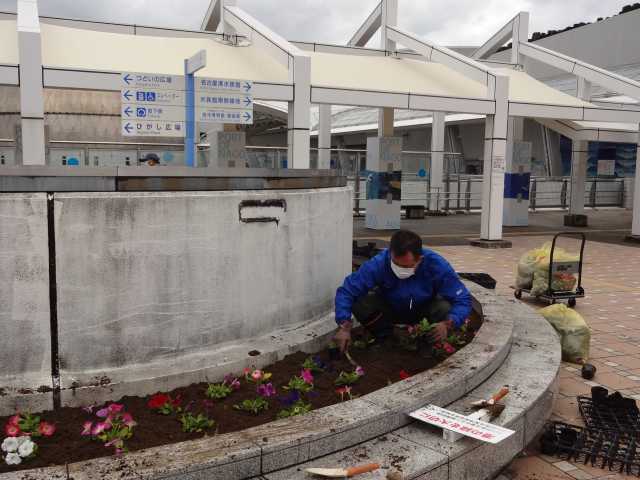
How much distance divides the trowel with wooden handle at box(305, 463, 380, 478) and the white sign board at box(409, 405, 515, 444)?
52 centimetres

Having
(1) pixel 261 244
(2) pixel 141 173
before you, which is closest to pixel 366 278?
(1) pixel 261 244

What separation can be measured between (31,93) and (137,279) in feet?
23.7

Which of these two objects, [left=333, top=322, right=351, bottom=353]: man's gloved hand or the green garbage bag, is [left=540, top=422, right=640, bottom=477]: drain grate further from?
the green garbage bag

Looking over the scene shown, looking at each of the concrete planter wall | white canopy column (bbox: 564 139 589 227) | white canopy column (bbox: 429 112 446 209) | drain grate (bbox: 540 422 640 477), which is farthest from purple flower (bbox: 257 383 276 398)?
white canopy column (bbox: 429 112 446 209)

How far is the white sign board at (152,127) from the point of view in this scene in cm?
700

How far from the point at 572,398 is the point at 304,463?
2.63 meters

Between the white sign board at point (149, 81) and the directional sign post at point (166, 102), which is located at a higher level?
the white sign board at point (149, 81)

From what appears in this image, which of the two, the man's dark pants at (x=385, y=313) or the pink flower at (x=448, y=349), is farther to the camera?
the man's dark pants at (x=385, y=313)

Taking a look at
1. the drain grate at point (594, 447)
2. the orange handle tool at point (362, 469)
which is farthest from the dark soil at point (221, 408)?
the drain grate at point (594, 447)

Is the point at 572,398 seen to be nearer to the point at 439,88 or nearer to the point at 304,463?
the point at 304,463

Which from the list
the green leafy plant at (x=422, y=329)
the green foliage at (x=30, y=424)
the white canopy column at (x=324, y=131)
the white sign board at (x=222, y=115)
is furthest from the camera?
the white canopy column at (x=324, y=131)

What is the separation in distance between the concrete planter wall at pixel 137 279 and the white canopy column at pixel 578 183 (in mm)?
17522

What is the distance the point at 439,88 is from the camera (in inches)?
552

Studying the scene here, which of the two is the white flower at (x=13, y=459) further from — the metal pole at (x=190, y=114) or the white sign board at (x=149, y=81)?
the white sign board at (x=149, y=81)
